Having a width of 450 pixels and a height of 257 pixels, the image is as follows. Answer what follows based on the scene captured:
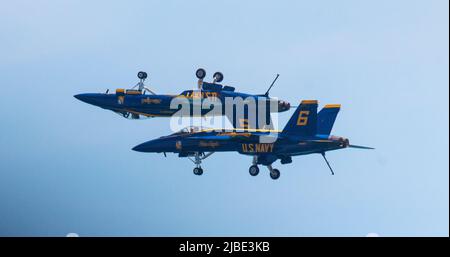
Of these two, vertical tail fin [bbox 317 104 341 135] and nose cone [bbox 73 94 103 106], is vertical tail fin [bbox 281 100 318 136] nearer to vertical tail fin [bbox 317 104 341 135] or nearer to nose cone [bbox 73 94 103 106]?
vertical tail fin [bbox 317 104 341 135]

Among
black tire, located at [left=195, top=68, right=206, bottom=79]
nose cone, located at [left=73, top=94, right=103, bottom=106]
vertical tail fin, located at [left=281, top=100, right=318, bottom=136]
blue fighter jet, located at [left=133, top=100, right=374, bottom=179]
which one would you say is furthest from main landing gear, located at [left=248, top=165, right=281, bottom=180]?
nose cone, located at [left=73, top=94, right=103, bottom=106]

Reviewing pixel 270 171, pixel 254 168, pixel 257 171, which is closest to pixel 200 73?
pixel 254 168

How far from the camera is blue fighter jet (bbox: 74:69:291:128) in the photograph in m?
145

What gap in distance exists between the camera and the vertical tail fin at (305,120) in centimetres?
13950

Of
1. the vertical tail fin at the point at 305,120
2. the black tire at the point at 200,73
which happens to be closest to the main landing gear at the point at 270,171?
the vertical tail fin at the point at 305,120

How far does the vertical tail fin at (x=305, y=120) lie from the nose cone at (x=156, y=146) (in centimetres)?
1573

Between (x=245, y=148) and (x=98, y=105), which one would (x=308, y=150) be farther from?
(x=98, y=105)

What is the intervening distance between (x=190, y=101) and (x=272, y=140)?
10926 mm

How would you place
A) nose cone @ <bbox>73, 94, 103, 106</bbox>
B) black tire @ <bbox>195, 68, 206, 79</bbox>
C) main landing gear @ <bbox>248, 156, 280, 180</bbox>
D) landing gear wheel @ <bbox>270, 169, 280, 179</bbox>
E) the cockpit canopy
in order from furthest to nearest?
nose cone @ <bbox>73, 94, 103, 106</bbox> < black tire @ <bbox>195, 68, 206, 79</bbox> < the cockpit canopy < main landing gear @ <bbox>248, 156, 280, 180</bbox> < landing gear wheel @ <bbox>270, 169, 280, 179</bbox>

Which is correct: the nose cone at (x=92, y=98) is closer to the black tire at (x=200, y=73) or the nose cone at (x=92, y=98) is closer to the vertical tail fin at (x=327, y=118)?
the black tire at (x=200, y=73)

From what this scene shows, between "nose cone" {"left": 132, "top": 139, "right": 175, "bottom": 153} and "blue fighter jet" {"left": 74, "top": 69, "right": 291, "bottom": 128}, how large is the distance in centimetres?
325

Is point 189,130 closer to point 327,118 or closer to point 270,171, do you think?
point 270,171
